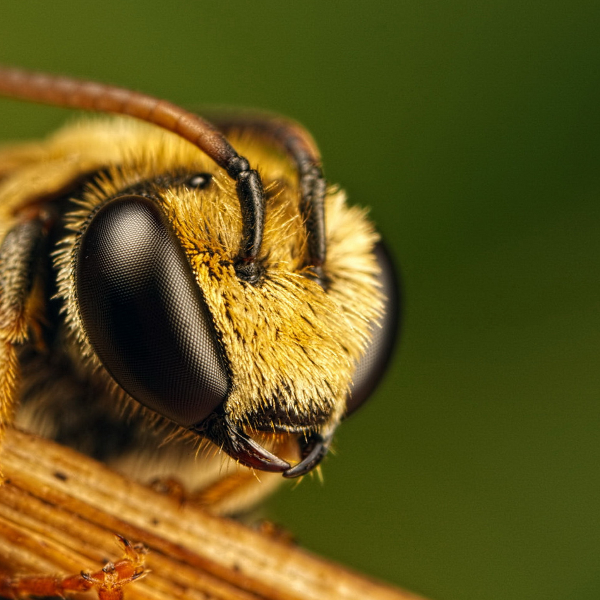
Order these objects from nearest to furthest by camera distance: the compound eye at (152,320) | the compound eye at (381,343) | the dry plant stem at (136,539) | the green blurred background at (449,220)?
the compound eye at (152,320), the dry plant stem at (136,539), the compound eye at (381,343), the green blurred background at (449,220)

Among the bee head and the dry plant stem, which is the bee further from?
the dry plant stem

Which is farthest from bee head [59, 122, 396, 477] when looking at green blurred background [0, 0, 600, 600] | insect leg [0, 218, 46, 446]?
green blurred background [0, 0, 600, 600]

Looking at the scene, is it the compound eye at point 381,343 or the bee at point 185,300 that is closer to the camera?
the bee at point 185,300

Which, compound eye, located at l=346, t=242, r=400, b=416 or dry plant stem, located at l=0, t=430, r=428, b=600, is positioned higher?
compound eye, located at l=346, t=242, r=400, b=416

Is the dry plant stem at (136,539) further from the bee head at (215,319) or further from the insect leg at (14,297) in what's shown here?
the bee head at (215,319)

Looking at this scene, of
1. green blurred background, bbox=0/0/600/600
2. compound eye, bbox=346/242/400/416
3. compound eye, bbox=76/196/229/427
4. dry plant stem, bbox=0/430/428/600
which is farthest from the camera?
green blurred background, bbox=0/0/600/600

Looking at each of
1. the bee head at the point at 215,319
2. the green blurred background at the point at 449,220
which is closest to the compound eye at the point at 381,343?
the bee head at the point at 215,319

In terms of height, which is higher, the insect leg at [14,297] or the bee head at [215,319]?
the bee head at [215,319]

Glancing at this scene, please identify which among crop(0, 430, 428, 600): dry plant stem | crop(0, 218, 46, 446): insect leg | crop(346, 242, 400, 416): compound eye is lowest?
crop(0, 430, 428, 600): dry plant stem
